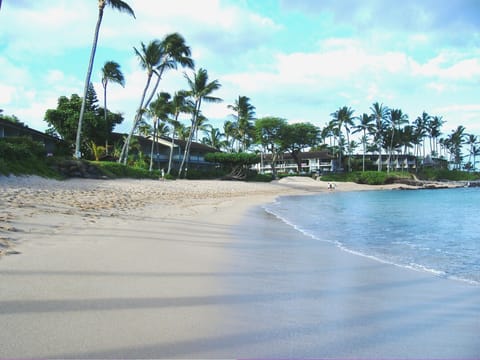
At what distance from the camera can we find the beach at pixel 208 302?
2.44 m

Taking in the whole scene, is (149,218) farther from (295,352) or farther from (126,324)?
(295,352)

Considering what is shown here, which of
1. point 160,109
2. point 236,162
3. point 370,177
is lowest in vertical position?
point 370,177

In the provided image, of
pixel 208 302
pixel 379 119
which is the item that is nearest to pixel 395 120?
pixel 379 119

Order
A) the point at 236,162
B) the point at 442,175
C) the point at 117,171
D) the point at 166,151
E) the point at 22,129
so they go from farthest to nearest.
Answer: the point at 442,175, the point at 166,151, the point at 236,162, the point at 22,129, the point at 117,171

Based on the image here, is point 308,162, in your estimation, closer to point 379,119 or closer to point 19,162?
point 379,119

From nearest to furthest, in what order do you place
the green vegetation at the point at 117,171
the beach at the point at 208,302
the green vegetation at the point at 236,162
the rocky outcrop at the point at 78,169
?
the beach at the point at 208,302
the rocky outcrop at the point at 78,169
the green vegetation at the point at 117,171
the green vegetation at the point at 236,162

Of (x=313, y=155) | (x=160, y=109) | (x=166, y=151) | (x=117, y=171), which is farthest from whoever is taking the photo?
(x=313, y=155)

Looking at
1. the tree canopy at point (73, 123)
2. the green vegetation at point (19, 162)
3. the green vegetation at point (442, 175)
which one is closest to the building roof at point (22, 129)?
the tree canopy at point (73, 123)

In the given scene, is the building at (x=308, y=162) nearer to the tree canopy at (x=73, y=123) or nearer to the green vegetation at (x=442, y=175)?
the green vegetation at (x=442, y=175)

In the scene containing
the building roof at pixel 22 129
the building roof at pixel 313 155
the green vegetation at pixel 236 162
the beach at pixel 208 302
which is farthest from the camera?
the building roof at pixel 313 155

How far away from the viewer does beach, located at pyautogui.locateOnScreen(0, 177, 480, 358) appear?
2439 mm

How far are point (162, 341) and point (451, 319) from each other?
267cm

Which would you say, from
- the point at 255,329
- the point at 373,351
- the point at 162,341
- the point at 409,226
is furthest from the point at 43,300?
the point at 409,226

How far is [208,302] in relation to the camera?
3.30 metres
